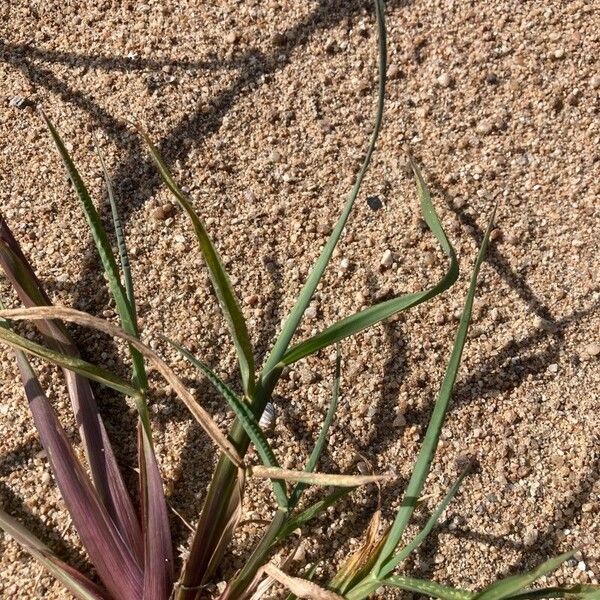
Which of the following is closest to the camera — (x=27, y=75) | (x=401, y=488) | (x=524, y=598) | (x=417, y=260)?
(x=524, y=598)

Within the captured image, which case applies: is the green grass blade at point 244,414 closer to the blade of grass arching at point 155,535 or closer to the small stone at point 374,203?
the blade of grass arching at point 155,535

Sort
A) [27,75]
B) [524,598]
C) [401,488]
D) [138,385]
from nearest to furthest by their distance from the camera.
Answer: [524,598], [138,385], [401,488], [27,75]

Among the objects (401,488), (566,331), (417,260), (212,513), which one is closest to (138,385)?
(212,513)

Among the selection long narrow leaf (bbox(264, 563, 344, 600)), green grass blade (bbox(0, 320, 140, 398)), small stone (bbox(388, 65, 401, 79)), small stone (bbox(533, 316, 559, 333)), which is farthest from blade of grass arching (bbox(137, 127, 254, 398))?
small stone (bbox(388, 65, 401, 79))

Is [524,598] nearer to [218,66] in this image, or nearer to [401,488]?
[401,488]

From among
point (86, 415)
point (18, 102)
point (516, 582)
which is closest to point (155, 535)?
point (86, 415)

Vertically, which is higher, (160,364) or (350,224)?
(350,224)

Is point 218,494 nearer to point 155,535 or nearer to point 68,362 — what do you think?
point 155,535
